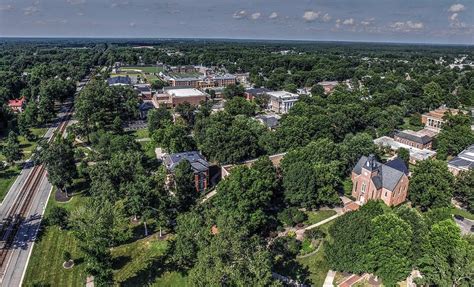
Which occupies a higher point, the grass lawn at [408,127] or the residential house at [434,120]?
the residential house at [434,120]

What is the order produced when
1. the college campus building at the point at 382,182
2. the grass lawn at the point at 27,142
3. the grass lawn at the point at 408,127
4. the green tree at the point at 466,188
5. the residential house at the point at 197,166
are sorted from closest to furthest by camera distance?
1. the green tree at the point at 466,188
2. the college campus building at the point at 382,182
3. the residential house at the point at 197,166
4. the grass lawn at the point at 27,142
5. the grass lawn at the point at 408,127

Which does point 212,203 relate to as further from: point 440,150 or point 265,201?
point 440,150

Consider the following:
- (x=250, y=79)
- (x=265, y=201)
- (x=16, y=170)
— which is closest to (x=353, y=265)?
(x=265, y=201)

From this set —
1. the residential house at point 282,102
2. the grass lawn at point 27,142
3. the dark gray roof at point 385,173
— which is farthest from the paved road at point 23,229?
the residential house at point 282,102

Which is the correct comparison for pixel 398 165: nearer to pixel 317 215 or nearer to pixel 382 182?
pixel 382 182

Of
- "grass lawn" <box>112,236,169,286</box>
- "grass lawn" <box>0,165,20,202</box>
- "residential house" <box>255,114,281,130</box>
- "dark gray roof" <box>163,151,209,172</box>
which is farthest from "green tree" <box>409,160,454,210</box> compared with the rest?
"grass lawn" <box>0,165,20,202</box>

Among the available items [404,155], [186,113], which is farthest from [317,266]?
[186,113]

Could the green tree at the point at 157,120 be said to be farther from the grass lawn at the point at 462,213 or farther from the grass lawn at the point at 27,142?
the grass lawn at the point at 462,213
